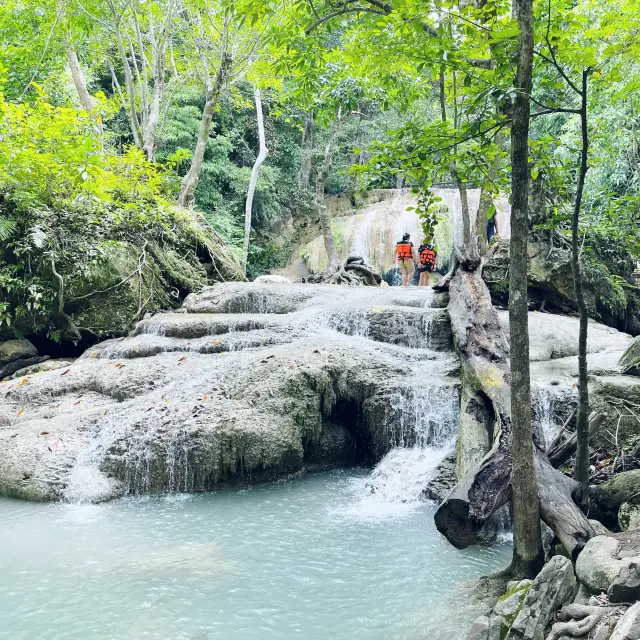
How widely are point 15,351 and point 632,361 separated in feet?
30.6

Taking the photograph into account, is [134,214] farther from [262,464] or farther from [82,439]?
[262,464]

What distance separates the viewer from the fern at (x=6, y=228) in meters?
9.16

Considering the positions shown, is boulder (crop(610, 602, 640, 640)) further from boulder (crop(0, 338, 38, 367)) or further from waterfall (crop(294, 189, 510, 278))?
waterfall (crop(294, 189, 510, 278))

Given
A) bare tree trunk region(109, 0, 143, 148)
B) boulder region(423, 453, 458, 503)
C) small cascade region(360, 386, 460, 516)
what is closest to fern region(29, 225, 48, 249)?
bare tree trunk region(109, 0, 143, 148)

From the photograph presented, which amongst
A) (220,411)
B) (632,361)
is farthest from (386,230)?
(220,411)

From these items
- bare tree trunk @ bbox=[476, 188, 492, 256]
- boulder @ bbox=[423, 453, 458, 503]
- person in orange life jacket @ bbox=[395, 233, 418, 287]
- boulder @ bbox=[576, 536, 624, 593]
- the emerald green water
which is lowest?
the emerald green water

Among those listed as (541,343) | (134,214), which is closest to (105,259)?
(134,214)

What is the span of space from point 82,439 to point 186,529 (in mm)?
2151

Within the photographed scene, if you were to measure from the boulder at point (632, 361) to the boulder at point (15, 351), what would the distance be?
30.1 ft

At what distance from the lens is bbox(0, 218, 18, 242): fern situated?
9.16 metres

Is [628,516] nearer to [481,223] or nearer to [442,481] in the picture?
[442,481]

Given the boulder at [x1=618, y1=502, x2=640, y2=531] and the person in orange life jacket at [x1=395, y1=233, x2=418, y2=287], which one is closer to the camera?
the boulder at [x1=618, y1=502, x2=640, y2=531]

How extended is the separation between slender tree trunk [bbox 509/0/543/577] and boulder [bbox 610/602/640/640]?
1072 millimetres

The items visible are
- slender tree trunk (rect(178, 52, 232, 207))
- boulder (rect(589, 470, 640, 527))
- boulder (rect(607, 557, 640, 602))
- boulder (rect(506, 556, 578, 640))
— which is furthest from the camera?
slender tree trunk (rect(178, 52, 232, 207))
